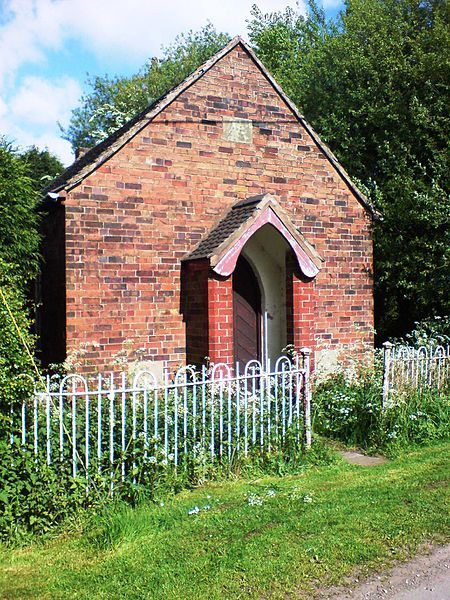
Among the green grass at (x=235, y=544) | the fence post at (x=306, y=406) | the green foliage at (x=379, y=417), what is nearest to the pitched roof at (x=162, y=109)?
the green foliage at (x=379, y=417)

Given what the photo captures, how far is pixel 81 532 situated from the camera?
5.32 meters

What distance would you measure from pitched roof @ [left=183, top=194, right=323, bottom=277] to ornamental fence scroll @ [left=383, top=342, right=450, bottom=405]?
196cm

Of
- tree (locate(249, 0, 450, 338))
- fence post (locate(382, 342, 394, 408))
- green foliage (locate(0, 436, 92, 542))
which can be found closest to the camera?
green foliage (locate(0, 436, 92, 542))

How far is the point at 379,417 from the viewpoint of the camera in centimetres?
832

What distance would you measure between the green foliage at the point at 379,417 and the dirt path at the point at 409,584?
11.1 feet

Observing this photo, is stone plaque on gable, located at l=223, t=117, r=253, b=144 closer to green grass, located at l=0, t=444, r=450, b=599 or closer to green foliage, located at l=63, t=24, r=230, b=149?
green grass, located at l=0, t=444, r=450, b=599

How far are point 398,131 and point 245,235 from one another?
7.25m

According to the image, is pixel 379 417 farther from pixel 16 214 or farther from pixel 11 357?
pixel 16 214

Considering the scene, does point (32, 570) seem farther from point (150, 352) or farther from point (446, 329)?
point (446, 329)

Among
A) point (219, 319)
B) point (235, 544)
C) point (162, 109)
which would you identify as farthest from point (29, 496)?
point (162, 109)

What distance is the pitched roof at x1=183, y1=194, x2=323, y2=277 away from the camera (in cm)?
887

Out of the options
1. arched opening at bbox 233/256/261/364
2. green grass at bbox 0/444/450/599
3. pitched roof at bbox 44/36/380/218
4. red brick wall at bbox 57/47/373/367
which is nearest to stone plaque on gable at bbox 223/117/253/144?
red brick wall at bbox 57/47/373/367

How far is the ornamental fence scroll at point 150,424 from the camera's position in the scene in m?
5.66

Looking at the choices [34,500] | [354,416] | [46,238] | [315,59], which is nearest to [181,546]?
[34,500]
